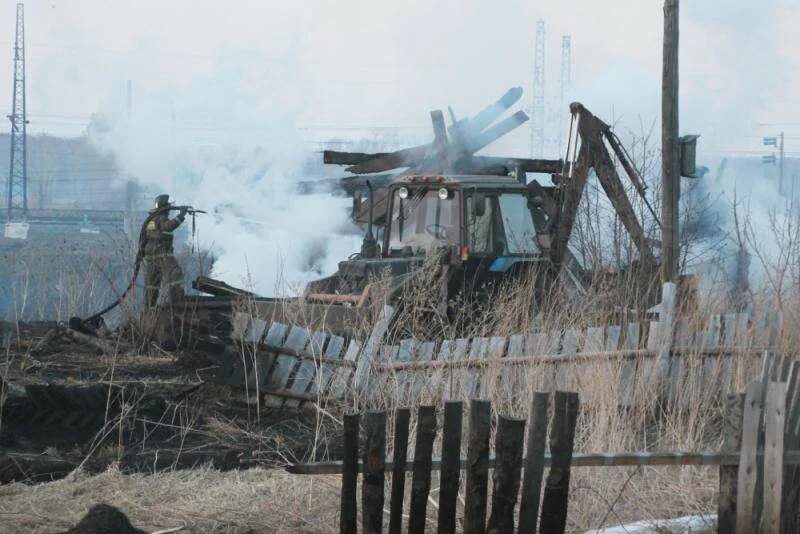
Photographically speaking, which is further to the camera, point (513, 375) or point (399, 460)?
point (513, 375)

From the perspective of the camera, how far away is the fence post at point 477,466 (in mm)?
5348

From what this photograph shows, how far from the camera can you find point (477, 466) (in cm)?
542

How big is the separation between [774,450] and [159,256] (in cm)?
1167

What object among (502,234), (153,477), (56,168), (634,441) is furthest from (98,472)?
(56,168)

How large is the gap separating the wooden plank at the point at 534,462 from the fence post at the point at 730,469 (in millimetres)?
990

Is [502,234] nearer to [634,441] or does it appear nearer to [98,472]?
[634,441]

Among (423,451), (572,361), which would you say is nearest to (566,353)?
(572,361)

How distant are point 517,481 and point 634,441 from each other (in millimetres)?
2965

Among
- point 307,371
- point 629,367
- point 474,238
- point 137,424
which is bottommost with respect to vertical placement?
point 137,424

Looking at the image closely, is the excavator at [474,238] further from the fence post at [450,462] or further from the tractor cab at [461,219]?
the fence post at [450,462]

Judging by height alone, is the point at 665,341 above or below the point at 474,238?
below

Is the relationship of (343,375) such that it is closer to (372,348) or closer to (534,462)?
(372,348)

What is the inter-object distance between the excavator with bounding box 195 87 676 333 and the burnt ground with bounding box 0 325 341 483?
1.13m

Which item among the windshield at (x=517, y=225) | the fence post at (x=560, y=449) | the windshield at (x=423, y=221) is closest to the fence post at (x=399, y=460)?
the fence post at (x=560, y=449)
